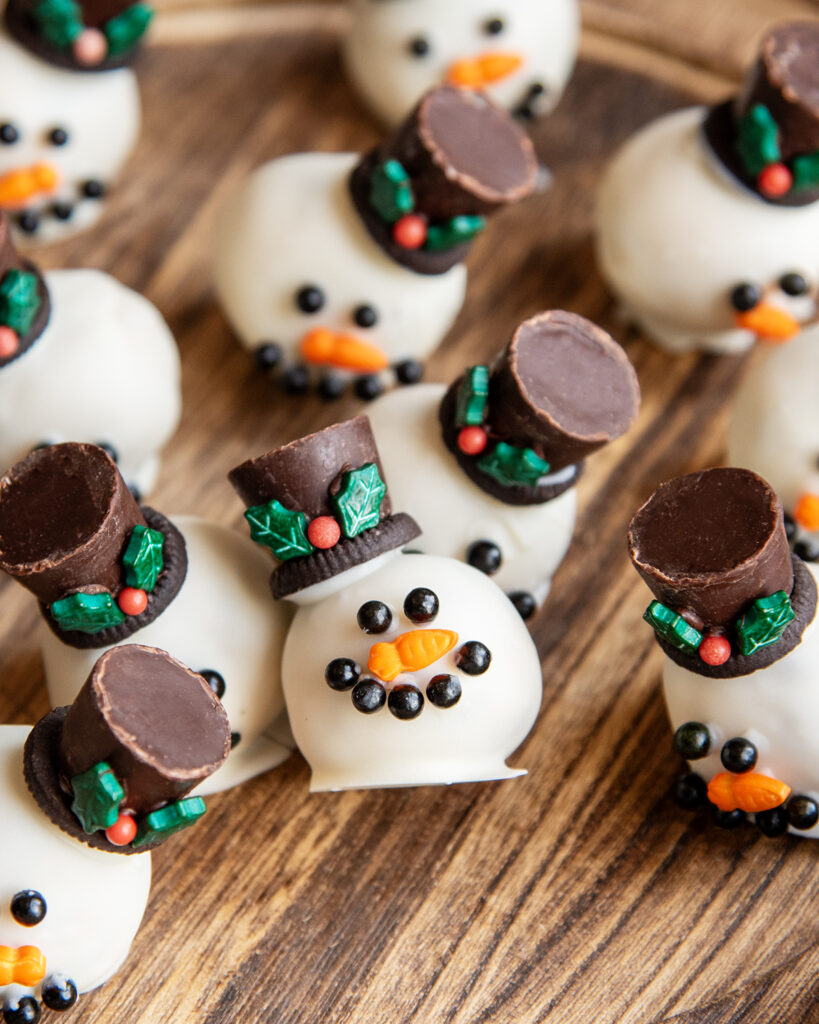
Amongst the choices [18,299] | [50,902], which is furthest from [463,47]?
[50,902]

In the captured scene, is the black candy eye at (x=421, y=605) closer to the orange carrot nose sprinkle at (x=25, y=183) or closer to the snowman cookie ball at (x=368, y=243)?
the snowman cookie ball at (x=368, y=243)

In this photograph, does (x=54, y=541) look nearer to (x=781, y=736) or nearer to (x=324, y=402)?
(x=324, y=402)

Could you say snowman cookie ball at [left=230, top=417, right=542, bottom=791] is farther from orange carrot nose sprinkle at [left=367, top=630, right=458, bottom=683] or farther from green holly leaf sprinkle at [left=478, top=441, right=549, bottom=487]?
green holly leaf sprinkle at [left=478, top=441, right=549, bottom=487]

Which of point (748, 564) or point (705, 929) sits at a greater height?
point (748, 564)

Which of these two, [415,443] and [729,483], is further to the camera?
[415,443]

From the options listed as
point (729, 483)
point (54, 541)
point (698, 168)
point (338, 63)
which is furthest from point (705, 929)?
point (338, 63)

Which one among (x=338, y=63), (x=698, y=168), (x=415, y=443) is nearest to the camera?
(x=415, y=443)

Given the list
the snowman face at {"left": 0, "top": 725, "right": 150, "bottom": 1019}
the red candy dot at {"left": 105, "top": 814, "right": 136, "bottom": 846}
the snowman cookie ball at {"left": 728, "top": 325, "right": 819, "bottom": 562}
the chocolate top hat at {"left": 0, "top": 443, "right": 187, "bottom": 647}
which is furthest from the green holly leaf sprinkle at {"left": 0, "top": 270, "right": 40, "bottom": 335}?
the snowman cookie ball at {"left": 728, "top": 325, "right": 819, "bottom": 562}
